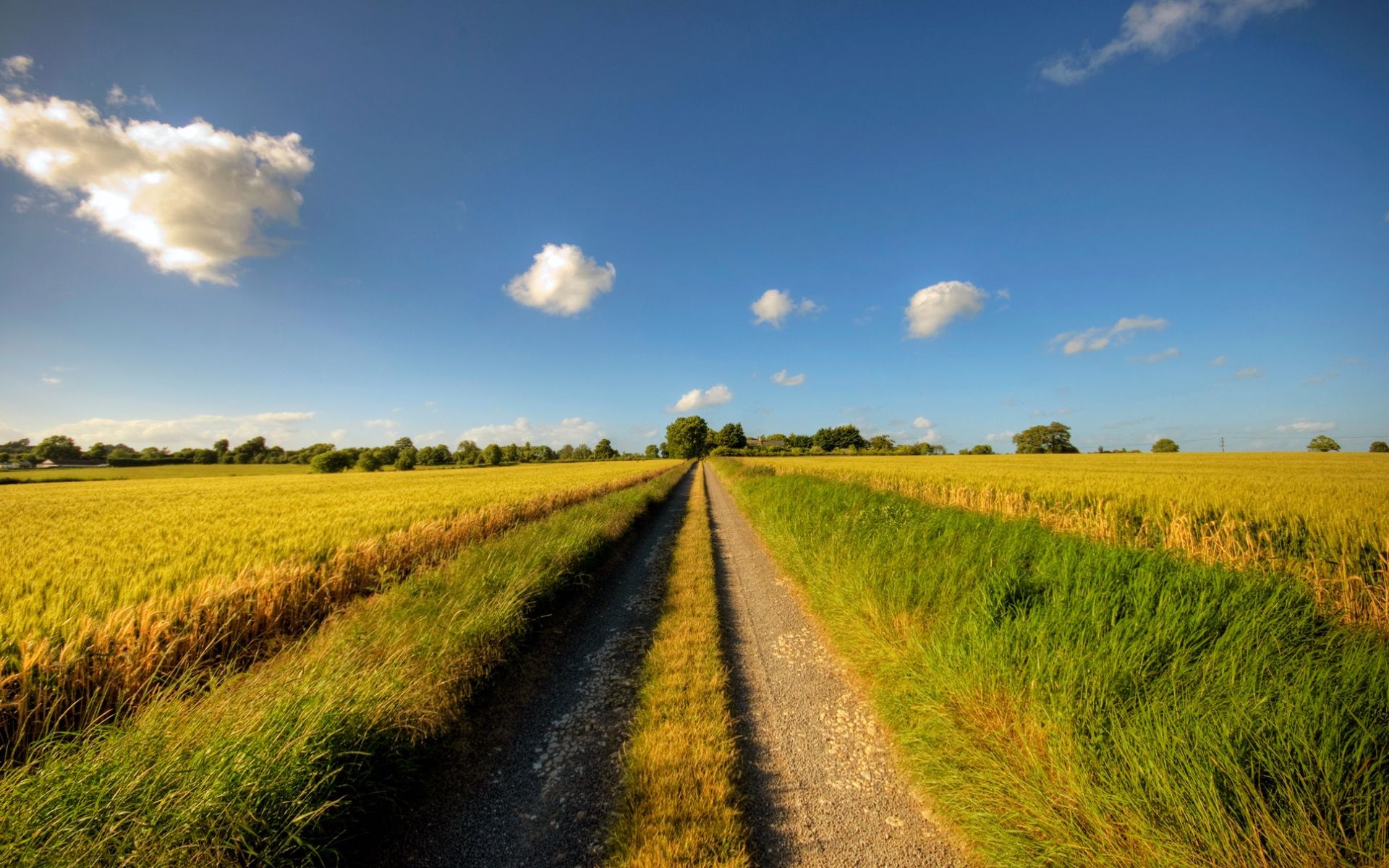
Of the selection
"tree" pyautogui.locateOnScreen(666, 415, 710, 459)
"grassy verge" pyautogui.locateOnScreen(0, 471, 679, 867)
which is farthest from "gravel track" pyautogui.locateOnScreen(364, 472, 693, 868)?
"tree" pyautogui.locateOnScreen(666, 415, 710, 459)

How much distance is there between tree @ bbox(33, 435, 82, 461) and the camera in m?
61.8

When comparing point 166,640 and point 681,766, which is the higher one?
point 166,640

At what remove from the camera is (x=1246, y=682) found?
8.80 feet

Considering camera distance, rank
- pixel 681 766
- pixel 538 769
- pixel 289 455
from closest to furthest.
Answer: pixel 681 766 < pixel 538 769 < pixel 289 455

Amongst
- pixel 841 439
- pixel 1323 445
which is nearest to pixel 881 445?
pixel 841 439

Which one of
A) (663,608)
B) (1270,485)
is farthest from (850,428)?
(663,608)

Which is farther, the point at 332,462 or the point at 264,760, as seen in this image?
the point at 332,462

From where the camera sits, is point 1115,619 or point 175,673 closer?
point 1115,619

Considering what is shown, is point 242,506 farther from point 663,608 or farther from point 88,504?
point 663,608

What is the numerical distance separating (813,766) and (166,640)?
596cm

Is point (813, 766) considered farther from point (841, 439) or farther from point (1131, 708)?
point (841, 439)

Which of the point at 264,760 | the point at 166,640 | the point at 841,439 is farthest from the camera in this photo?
the point at 841,439

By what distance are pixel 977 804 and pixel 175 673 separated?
22.8 feet

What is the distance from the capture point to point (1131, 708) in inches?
111
